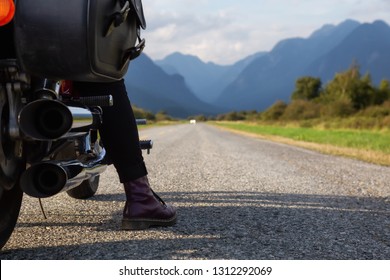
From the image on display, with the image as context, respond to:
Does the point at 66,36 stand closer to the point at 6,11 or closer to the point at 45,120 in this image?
the point at 6,11

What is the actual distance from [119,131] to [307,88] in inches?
2848

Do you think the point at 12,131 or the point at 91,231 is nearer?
the point at 12,131

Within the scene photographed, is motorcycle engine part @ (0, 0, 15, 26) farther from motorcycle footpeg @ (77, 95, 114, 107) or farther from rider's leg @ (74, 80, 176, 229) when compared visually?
rider's leg @ (74, 80, 176, 229)

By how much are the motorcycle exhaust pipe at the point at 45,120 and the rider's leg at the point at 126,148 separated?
0.45 meters

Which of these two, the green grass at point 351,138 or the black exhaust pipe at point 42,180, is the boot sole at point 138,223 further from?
the green grass at point 351,138

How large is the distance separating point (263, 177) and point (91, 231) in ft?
9.00

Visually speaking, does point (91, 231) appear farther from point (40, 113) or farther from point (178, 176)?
point (178, 176)

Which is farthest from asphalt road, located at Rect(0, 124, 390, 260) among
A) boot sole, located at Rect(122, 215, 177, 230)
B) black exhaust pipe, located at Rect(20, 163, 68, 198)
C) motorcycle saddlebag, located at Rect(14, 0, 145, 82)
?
motorcycle saddlebag, located at Rect(14, 0, 145, 82)

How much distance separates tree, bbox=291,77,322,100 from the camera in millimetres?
71500

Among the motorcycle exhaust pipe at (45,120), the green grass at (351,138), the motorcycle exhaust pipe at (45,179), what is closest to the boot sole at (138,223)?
the motorcycle exhaust pipe at (45,179)

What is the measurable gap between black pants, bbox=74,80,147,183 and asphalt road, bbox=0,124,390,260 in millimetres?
337
